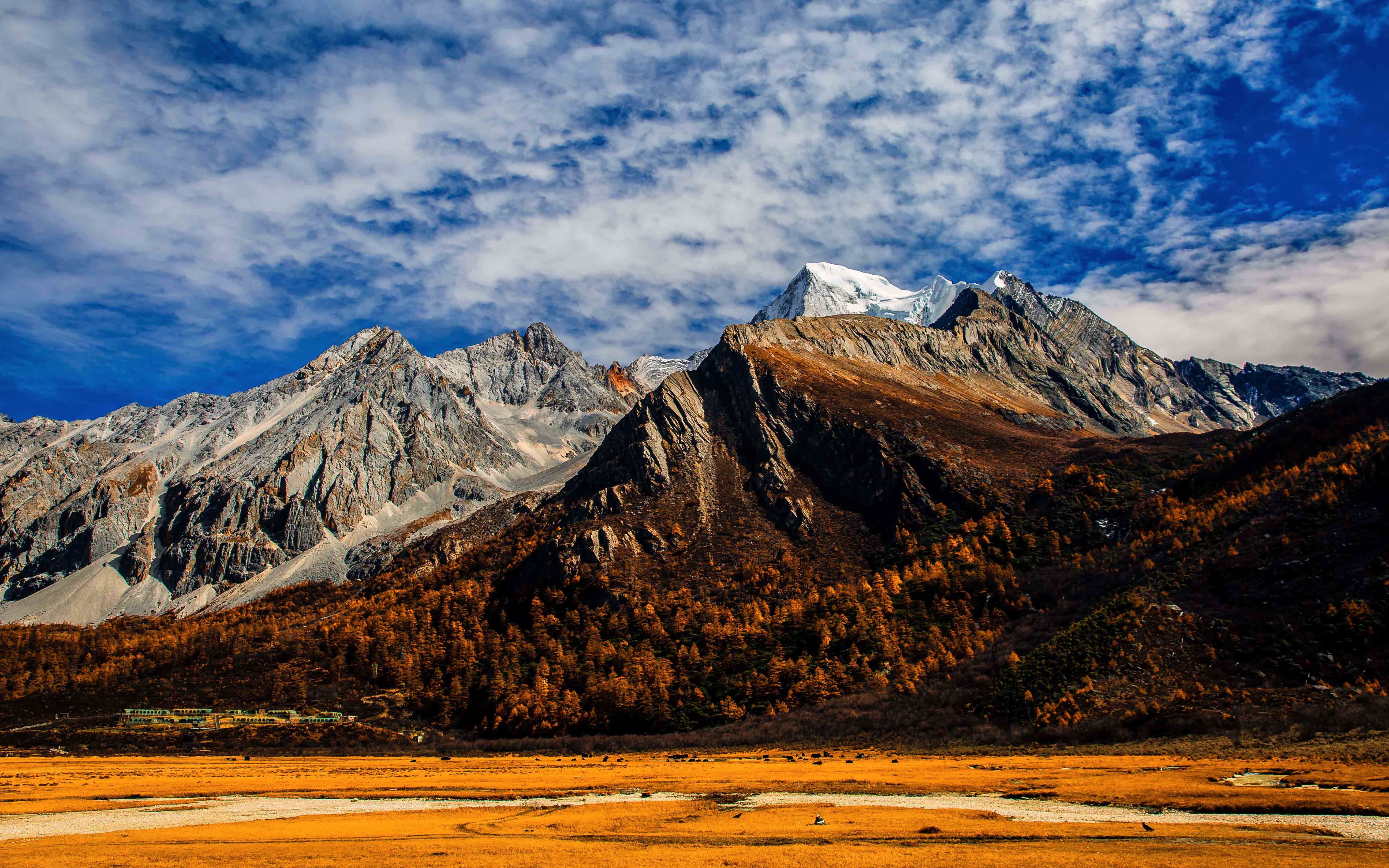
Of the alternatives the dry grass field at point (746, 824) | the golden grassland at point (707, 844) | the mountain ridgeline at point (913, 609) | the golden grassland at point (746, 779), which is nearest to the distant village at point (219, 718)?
the mountain ridgeline at point (913, 609)

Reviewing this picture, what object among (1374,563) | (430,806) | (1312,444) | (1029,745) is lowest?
(1029,745)

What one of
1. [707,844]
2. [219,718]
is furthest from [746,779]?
[219,718]

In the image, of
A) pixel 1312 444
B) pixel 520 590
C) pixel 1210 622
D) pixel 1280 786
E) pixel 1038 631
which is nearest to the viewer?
pixel 1280 786

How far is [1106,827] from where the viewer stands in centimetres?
3388

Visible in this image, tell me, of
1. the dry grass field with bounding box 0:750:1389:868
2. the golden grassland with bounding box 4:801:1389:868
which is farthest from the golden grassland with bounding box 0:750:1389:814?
the golden grassland with bounding box 4:801:1389:868

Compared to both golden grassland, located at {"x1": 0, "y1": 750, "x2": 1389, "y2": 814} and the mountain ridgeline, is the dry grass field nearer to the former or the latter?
golden grassland, located at {"x1": 0, "y1": 750, "x2": 1389, "y2": 814}

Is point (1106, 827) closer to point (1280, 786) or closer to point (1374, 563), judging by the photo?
point (1280, 786)

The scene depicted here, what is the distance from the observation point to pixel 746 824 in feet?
126

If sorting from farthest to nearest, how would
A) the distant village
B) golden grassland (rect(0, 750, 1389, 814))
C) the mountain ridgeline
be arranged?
1. the distant village
2. the mountain ridgeline
3. golden grassland (rect(0, 750, 1389, 814))

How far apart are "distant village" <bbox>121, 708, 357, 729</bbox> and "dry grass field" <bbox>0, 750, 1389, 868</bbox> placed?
69284 mm

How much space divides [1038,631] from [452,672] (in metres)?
120

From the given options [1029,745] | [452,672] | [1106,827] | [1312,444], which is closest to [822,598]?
[1029,745]

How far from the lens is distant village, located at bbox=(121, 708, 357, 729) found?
5428 inches

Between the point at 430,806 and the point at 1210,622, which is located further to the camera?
the point at 1210,622
